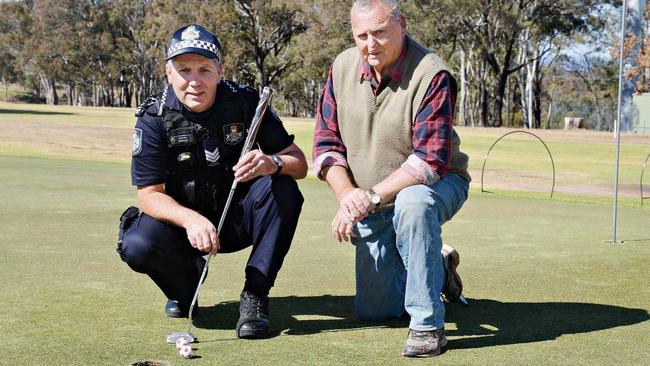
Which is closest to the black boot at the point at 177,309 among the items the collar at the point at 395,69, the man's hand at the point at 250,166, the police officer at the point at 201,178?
the police officer at the point at 201,178

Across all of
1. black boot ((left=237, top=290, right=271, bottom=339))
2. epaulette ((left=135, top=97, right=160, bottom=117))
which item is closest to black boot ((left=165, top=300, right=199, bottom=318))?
black boot ((left=237, top=290, right=271, bottom=339))

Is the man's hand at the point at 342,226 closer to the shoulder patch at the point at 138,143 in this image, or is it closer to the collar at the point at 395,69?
the collar at the point at 395,69

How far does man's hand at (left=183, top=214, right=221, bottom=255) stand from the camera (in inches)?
170

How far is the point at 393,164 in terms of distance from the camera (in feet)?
15.1

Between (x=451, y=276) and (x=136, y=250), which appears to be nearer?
(x=136, y=250)

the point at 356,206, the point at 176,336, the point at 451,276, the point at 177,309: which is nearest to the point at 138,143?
the point at 177,309

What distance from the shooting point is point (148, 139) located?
15.1 feet

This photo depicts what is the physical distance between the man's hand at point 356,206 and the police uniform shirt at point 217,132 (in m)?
0.65

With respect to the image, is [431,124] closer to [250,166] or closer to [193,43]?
[250,166]

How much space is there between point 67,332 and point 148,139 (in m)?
1.01

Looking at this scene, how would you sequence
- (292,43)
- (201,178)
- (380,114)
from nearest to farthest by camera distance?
(380,114) < (201,178) < (292,43)

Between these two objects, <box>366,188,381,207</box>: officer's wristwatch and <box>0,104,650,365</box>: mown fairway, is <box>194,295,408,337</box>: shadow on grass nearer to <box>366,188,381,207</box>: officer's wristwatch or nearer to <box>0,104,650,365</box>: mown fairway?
<box>0,104,650,365</box>: mown fairway

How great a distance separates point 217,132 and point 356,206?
2.88 feet

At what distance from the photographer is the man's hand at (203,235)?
4309 mm
